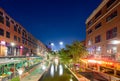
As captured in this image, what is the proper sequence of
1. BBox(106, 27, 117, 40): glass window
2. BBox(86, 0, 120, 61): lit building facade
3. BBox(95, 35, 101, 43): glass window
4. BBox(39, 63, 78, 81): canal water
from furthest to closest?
1. BBox(95, 35, 101, 43): glass window
2. BBox(106, 27, 117, 40): glass window
3. BBox(86, 0, 120, 61): lit building facade
4. BBox(39, 63, 78, 81): canal water

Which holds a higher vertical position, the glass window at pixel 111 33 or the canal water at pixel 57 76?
the glass window at pixel 111 33

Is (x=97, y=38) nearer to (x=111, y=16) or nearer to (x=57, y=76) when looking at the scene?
(x=111, y=16)

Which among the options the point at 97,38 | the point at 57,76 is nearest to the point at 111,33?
the point at 97,38

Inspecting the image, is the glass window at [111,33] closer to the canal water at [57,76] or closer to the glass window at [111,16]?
the glass window at [111,16]

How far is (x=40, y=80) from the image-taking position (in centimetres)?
4116

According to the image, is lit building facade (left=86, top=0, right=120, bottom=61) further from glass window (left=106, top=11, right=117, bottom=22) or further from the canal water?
the canal water

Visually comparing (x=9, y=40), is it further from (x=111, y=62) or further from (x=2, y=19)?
(x=111, y=62)

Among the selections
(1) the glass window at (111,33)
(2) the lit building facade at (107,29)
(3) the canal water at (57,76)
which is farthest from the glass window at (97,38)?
(3) the canal water at (57,76)

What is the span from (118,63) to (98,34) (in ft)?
120

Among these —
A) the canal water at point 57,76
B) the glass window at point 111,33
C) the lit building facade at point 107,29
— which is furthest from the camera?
the glass window at point 111,33

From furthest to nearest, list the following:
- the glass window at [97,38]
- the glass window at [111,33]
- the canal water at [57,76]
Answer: the glass window at [97,38] → the glass window at [111,33] → the canal water at [57,76]

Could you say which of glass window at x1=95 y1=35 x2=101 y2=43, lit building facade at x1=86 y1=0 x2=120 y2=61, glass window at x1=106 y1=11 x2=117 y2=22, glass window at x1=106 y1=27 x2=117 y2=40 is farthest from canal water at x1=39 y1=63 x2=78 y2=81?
glass window at x1=106 y1=11 x2=117 y2=22

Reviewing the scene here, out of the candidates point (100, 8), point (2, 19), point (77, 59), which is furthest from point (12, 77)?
point (100, 8)

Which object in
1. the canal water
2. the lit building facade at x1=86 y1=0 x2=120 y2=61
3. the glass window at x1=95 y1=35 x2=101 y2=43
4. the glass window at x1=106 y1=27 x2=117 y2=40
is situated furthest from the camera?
the glass window at x1=95 y1=35 x2=101 y2=43
